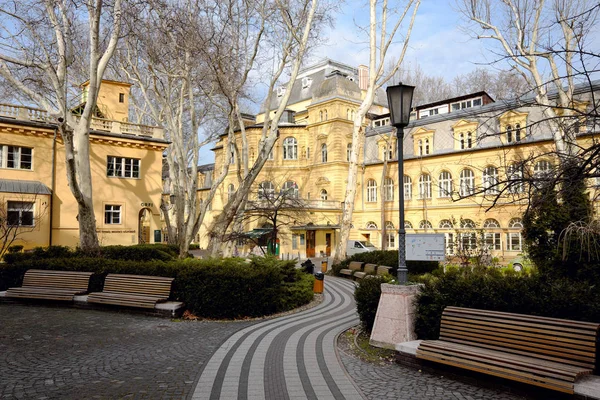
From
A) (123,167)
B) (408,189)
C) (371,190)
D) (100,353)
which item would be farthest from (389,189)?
(100,353)

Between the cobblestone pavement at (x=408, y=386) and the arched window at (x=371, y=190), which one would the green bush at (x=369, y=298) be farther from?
the arched window at (x=371, y=190)

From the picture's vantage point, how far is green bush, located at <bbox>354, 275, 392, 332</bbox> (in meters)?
8.14

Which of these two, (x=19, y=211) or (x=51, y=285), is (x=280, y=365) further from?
(x=19, y=211)

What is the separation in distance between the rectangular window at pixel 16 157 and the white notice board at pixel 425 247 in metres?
25.1

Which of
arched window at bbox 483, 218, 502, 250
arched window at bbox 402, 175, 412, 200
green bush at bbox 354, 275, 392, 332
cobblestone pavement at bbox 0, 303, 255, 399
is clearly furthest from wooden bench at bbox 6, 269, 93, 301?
arched window at bbox 402, 175, 412, 200

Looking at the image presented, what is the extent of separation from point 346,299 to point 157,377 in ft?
29.3

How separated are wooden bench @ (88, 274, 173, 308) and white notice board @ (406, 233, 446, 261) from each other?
5.74m

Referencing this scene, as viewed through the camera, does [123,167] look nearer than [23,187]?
No

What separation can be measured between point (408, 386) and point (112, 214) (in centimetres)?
2699

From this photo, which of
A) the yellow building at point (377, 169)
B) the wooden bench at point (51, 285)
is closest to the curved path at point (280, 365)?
the wooden bench at point (51, 285)

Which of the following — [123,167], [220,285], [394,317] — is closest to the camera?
[394,317]

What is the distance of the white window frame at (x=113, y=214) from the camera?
28.4 meters

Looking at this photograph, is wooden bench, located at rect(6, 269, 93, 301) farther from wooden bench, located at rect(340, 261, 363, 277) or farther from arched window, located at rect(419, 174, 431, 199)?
arched window, located at rect(419, 174, 431, 199)

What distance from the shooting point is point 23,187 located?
2456 centimetres
